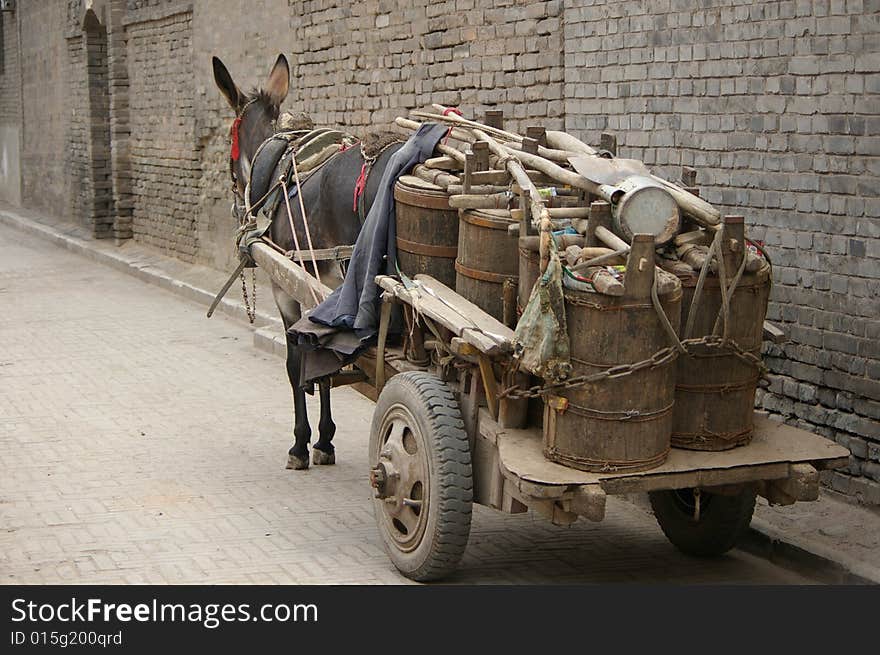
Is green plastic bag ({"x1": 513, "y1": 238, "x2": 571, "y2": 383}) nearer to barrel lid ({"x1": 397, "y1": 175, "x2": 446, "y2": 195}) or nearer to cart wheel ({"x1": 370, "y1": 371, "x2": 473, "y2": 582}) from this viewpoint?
cart wheel ({"x1": 370, "y1": 371, "x2": 473, "y2": 582})

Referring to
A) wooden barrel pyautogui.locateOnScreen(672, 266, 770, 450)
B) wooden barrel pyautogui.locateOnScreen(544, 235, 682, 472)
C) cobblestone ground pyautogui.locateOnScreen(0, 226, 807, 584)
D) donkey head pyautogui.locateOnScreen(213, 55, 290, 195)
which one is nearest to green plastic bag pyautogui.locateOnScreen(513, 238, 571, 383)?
wooden barrel pyautogui.locateOnScreen(544, 235, 682, 472)

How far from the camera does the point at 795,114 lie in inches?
253

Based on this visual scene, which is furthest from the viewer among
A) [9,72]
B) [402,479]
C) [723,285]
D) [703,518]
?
[9,72]

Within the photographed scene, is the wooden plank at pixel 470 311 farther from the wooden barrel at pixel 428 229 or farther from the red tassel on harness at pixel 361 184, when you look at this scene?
the red tassel on harness at pixel 361 184

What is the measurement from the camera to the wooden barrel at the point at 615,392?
4.42 meters

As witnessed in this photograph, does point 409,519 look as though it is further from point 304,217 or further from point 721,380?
point 304,217

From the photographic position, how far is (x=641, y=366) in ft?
14.5

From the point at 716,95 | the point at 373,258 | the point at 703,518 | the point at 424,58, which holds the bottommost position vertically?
the point at 703,518

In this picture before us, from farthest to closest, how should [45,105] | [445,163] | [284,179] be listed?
[45,105] < [284,179] < [445,163]

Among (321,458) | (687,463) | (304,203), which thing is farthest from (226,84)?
(687,463)

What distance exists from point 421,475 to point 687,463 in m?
1.12

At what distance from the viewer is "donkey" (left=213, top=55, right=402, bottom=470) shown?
267 inches

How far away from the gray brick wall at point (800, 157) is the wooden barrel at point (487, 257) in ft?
6.66

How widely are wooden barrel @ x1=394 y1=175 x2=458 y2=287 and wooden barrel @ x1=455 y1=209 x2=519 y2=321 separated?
30 cm
